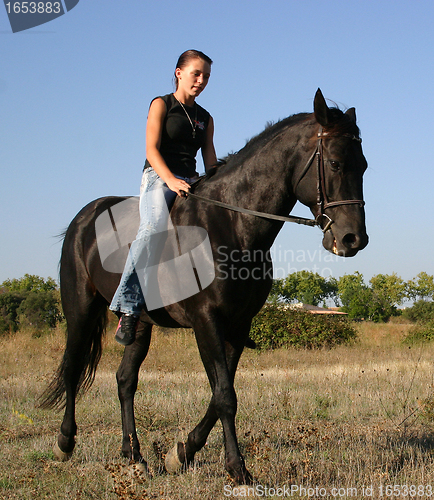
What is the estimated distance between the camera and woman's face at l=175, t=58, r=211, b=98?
13.5 feet

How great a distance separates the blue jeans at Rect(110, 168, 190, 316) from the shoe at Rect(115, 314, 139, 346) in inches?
2.1

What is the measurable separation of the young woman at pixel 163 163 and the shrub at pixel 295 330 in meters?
14.3

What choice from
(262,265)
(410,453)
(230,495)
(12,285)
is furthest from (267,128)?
(12,285)

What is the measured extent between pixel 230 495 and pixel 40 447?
8.63 feet

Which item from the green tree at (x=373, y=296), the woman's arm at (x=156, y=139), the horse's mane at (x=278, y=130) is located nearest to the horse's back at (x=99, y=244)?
the woman's arm at (x=156, y=139)

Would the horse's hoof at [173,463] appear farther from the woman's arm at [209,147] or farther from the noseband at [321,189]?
the woman's arm at [209,147]

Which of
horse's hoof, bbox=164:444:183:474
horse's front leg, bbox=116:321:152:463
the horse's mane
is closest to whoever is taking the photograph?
the horse's mane

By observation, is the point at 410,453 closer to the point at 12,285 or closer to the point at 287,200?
the point at 287,200

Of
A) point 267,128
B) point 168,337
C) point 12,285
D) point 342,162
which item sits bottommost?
point 168,337

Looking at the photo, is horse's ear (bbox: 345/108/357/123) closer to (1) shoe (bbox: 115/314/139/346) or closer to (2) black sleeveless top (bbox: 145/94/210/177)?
(2) black sleeveless top (bbox: 145/94/210/177)

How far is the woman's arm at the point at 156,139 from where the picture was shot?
3.89 metres

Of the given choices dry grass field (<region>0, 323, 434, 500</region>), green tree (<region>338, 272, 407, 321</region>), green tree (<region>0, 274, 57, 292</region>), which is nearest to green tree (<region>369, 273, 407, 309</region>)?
green tree (<region>338, 272, 407, 321</region>)

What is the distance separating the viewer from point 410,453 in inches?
164

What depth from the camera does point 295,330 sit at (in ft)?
60.1
